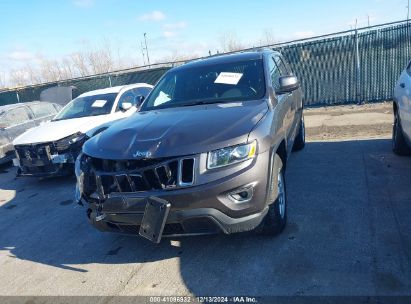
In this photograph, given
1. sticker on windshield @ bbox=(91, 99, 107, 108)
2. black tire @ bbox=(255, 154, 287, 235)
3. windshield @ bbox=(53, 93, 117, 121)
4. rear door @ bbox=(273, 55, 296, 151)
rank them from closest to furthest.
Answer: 1. black tire @ bbox=(255, 154, 287, 235)
2. rear door @ bbox=(273, 55, 296, 151)
3. windshield @ bbox=(53, 93, 117, 121)
4. sticker on windshield @ bbox=(91, 99, 107, 108)

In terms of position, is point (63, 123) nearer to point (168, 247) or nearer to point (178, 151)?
point (168, 247)

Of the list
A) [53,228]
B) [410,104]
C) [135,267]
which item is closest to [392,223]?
[410,104]

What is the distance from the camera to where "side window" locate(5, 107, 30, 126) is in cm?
973

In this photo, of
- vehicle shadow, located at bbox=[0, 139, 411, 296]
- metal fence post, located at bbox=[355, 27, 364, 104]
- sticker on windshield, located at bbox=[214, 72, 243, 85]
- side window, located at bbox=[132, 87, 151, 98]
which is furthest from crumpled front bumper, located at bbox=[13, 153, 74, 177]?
metal fence post, located at bbox=[355, 27, 364, 104]

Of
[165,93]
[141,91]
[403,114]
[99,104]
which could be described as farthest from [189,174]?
[141,91]

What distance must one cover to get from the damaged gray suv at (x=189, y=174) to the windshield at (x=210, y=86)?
40cm

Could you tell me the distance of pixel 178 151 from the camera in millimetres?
3188

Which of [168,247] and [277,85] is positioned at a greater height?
[277,85]

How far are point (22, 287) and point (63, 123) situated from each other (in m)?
4.49

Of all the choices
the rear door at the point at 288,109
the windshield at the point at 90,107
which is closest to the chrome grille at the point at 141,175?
the rear door at the point at 288,109

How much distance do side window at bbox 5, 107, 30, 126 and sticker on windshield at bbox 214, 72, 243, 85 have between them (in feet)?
23.1

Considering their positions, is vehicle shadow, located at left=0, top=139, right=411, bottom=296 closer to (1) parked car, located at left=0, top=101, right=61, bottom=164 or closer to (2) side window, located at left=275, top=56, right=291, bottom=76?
(2) side window, located at left=275, top=56, right=291, bottom=76

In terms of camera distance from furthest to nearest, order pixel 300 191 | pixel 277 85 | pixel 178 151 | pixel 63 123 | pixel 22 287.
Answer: pixel 63 123, pixel 300 191, pixel 277 85, pixel 22 287, pixel 178 151

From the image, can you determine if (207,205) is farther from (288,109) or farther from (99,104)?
(99,104)
